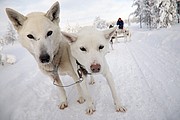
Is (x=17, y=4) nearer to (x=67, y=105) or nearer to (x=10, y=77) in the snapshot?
(x=10, y=77)

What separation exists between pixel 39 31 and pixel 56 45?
10.8 inches

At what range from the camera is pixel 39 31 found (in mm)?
1525

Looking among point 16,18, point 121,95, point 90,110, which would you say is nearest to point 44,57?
point 16,18

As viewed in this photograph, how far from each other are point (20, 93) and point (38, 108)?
37 centimetres

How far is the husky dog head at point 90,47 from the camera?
4.89 feet

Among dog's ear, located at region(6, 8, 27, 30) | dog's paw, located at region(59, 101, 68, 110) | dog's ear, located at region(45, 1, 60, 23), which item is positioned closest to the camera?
dog's ear, located at region(6, 8, 27, 30)

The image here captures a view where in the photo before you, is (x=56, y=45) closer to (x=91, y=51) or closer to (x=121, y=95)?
(x=91, y=51)

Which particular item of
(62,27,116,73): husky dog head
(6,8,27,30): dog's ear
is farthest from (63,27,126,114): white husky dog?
(6,8,27,30): dog's ear

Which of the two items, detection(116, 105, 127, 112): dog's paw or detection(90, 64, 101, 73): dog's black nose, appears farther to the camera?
detection(116, 105, 127, 112): dog's paw

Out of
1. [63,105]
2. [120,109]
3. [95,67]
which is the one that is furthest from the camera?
[63,105]

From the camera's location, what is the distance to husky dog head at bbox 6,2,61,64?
1.49 metres

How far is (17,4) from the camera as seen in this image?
207 centimetres

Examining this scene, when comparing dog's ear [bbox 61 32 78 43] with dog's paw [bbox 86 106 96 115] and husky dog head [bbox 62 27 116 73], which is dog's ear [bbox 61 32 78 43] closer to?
husky dog head [bbox 62 27 116 73]

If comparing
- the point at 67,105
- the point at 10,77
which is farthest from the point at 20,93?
the point at 67,105
